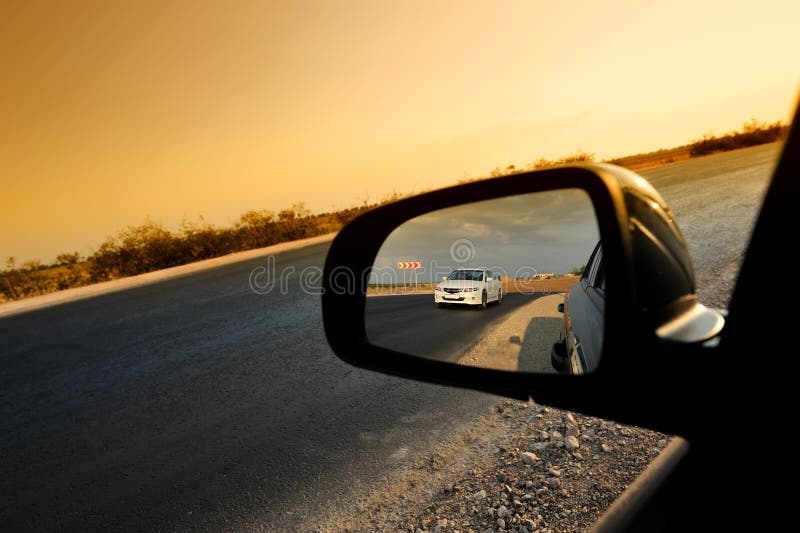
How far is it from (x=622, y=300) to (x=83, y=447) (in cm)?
517

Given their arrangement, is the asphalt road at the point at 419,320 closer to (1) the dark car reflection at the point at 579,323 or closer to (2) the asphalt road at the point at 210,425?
(1) the dark car reflection at the point at 579,323

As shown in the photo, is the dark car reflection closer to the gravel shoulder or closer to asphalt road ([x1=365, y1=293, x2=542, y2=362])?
asphalt road ([x1=365, y1=293, x2=542, y2=362])

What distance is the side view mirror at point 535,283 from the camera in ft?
2.76

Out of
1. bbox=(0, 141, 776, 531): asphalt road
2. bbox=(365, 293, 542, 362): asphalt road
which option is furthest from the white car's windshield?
bbox=(0, 141, 776, 531): asphalt road

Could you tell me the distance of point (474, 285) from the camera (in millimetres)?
1726

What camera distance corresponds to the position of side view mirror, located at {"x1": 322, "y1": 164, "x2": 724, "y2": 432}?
84 centimetres

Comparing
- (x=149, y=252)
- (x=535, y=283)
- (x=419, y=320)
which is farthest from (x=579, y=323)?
(x=149, y=252)

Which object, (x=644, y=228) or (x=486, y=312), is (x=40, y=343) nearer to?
(x=486, y=312)

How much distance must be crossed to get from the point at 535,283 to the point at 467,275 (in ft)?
1.51

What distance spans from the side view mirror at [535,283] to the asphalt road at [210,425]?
0.34 metres

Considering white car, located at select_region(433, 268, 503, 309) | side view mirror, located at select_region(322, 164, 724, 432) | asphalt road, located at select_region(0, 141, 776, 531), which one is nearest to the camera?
side view mirror, located at select_region(322, 164, 724, 432)

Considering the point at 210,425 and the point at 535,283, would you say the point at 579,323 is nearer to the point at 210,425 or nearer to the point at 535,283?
the point at 535,283

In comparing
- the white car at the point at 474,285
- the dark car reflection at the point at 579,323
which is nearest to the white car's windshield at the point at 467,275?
the white car at the point at 474,285

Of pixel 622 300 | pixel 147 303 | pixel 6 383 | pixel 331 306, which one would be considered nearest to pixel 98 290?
pixel 147 303
